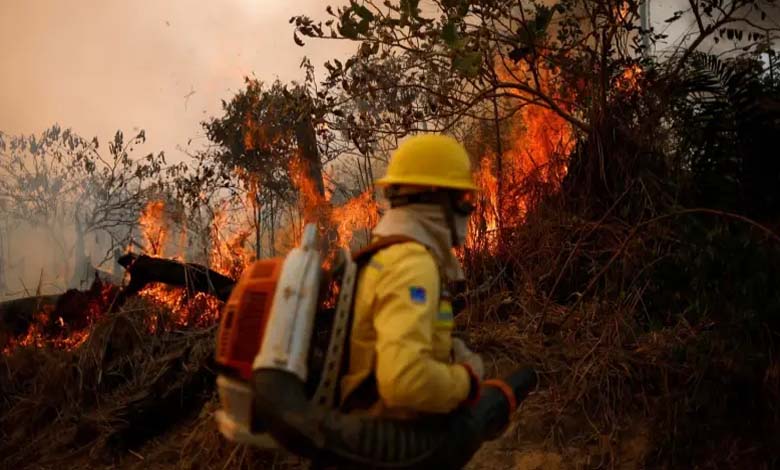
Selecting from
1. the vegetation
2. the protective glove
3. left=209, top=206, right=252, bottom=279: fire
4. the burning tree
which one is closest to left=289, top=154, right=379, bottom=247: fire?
the vegetation

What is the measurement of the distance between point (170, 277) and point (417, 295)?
5058mm

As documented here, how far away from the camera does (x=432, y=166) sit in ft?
7.73

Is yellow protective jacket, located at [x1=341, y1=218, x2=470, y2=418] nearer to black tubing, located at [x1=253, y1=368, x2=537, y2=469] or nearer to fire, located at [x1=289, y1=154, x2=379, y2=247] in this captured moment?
black tubing, located at [x1=253, y1=368, x2=537, y2=469]

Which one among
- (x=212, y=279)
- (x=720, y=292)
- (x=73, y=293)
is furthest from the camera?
(x=73, y=293)

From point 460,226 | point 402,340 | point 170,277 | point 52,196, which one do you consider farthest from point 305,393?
point 52,196

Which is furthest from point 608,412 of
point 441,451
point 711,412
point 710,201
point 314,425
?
point 314,425

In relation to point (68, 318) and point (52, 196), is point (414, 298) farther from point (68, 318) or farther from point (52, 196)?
point (52, 196)

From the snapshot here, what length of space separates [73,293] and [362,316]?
631cm

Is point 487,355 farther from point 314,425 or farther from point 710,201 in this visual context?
point 314,425

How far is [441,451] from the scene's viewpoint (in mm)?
2092

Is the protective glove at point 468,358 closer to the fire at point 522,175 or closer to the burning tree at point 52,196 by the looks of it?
the fire at point 522,175

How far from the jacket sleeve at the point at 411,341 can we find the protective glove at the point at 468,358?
22cm

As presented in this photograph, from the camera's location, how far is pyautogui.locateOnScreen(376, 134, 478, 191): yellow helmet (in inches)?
92.4

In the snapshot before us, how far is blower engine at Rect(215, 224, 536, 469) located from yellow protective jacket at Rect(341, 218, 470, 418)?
0.21 feet
